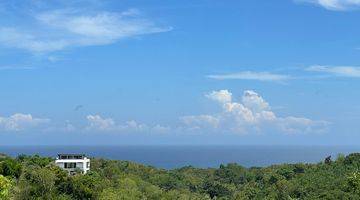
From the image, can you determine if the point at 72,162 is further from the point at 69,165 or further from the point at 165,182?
the point at 165,182

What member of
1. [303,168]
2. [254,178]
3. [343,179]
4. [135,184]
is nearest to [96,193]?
[135,184]

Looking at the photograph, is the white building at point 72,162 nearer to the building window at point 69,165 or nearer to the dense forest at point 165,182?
the building window at point 69,165

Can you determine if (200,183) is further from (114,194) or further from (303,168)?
(114,194)

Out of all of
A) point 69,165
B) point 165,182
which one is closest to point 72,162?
point 69,165

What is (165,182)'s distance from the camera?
316ft

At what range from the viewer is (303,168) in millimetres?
93312

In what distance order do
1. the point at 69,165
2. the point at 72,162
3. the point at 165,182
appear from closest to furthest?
the point at 69,165 → the point at 72,162 → the point at 165,182

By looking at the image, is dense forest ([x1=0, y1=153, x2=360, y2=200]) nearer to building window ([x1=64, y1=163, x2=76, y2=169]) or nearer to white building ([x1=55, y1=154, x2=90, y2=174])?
white building ([x1=55, y1=154, x2=90, y2=174])

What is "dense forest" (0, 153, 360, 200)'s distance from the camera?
48844mm

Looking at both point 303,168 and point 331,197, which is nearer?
point 331,197

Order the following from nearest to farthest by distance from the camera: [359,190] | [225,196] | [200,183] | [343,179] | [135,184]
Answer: [359,190] → [343,179] → [135,184] → [225,196] → [200,183]

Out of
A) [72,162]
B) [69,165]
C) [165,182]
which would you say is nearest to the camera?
[69,165]

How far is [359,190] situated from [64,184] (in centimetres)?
2817

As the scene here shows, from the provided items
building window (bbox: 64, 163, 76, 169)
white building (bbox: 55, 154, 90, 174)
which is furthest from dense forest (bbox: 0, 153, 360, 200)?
building window (bbox: 64, 163, 76, 169)
